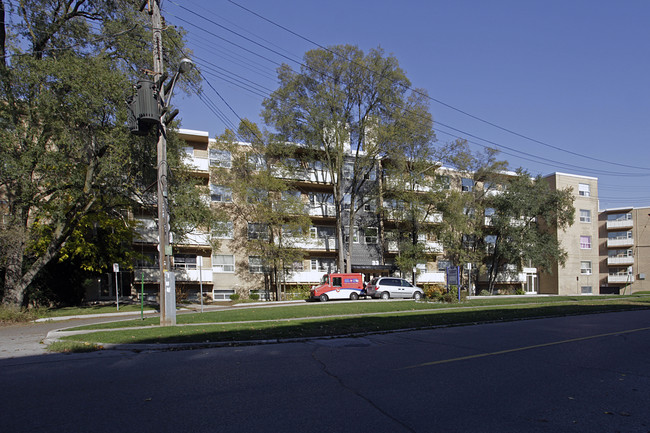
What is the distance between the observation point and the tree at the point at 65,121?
1944 cm

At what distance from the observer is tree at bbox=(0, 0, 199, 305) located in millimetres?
19438

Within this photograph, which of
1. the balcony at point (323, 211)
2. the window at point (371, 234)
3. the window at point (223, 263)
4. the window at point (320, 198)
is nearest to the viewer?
the window at point (223, 263)

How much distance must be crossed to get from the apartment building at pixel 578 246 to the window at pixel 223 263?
3698 cm

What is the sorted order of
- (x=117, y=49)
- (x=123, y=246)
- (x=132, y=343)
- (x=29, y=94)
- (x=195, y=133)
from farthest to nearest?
(x=195, y=133)
(x=123, y=246)
(x=117, y=49)
(x=29, y=94)
(x=132, y=343)

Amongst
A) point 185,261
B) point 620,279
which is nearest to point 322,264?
point 185,261

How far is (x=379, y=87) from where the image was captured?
37.4m

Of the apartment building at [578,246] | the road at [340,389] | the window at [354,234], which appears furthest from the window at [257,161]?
the apartment building at [578,246]

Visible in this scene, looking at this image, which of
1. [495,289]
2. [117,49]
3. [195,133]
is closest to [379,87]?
[195,133]

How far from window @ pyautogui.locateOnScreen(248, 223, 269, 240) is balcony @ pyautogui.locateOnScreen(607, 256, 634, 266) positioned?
52.2 metres

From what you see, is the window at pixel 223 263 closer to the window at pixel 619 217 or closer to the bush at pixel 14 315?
the bush at pixel 14 315

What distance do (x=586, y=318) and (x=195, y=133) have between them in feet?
99.7

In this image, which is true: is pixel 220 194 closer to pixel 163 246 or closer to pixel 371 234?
pixel 371 234

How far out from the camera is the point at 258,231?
37281 mm

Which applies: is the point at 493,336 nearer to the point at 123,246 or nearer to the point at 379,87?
the point at 123,246
